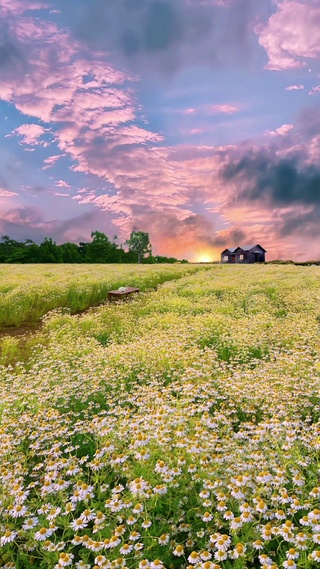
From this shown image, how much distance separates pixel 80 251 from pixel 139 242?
19.8 meters

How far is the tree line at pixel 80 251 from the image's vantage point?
3597 inches

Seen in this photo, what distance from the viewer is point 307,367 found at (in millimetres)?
7719

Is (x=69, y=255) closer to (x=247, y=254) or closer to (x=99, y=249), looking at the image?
(x=99, y=249)

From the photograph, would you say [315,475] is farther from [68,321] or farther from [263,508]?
[68,321]

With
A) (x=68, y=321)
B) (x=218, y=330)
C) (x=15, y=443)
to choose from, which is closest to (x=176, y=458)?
(x=15, y=443)

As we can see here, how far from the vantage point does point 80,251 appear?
115250mm

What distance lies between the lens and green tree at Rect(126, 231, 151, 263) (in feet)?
356

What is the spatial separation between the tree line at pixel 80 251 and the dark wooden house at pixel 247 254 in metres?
25.1

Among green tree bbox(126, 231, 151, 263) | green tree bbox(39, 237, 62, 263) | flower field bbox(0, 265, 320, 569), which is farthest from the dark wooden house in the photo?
flower field bbox(0, 265, 320, 569)

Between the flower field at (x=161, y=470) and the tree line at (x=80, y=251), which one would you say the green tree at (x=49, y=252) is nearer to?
the tree line at (x=80, y=251)

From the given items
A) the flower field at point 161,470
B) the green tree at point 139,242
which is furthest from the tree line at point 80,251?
the flower field at point 161,470

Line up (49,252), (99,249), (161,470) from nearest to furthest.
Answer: (161,470)
(49,252)
(99,249)

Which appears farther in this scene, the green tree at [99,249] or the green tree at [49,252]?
the green tree at [99,249]

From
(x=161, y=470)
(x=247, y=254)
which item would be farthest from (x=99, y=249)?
(x=161, y=470)
